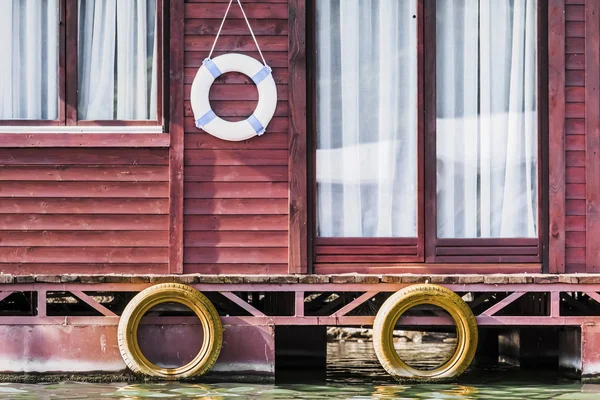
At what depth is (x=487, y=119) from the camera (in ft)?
31.3

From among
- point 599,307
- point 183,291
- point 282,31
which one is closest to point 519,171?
point 599,307

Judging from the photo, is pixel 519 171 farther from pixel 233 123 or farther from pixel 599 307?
pixel 233 123

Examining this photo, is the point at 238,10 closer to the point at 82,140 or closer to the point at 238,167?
the point at 238,167

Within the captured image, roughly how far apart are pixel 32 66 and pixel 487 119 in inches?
153

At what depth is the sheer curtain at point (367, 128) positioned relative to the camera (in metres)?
9.48

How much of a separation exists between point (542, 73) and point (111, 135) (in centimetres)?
368

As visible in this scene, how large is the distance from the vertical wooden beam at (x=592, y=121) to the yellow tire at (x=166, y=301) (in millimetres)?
3198

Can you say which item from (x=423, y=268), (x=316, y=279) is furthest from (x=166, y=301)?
(x=423, y=268)

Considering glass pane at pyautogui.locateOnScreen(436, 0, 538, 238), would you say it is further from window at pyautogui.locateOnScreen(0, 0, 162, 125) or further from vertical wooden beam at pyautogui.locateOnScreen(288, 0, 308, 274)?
window at pyautogui.locateOnScreen(0, 0, 162, 125)

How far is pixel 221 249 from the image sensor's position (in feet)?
30.8

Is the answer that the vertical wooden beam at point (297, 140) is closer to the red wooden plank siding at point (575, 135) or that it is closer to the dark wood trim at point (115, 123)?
the dark wood trim at point (115, 123)

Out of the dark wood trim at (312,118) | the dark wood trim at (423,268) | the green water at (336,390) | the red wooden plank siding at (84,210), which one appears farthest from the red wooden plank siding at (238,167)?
the green water at (336,390)

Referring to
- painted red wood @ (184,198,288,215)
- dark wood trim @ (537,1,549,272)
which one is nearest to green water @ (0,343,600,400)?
dark wood trim @ (537,1,549,272)

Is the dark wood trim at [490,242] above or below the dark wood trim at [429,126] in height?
below
